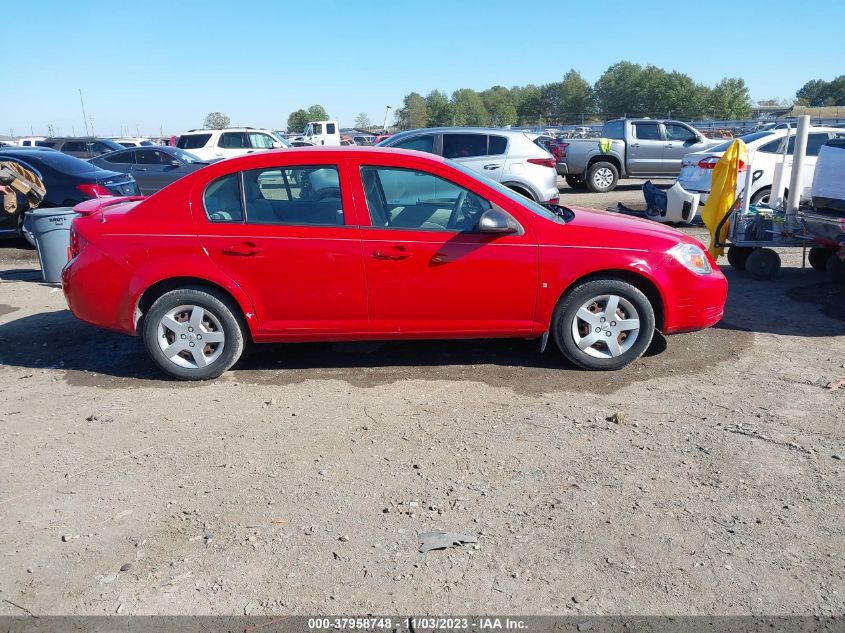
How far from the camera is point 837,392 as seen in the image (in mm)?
5020

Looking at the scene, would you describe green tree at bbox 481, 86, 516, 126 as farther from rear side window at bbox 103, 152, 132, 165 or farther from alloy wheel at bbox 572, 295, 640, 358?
alloy wheel at bbox 572, 295, 640, 358

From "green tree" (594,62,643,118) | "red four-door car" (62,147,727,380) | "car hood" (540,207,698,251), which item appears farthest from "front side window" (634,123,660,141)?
"green tree" (594,62,643,118)

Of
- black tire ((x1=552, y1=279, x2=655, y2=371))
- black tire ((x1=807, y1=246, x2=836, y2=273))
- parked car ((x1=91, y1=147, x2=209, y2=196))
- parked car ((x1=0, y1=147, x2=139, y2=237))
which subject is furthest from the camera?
parked car ((x1=91, y1=147, x2=209, y2=196))

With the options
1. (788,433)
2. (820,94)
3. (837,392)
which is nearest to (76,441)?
(788,433)

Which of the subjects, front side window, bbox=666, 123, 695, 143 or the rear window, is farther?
the rear window

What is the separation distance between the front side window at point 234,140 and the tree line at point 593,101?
46.3 m

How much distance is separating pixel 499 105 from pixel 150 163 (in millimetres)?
90878

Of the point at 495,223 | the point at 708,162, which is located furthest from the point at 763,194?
the point at 495,223

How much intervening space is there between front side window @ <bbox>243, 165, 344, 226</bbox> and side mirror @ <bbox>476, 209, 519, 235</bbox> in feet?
3.37

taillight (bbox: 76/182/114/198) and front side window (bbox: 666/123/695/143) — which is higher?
front side window (bbox: 666/123/695/143)

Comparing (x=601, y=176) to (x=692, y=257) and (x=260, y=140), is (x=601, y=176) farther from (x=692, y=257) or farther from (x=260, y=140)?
(x=692, y=257)

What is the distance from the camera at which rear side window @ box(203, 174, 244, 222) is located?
527 cm

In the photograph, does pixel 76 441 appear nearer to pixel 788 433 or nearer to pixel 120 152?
pixel 788 433

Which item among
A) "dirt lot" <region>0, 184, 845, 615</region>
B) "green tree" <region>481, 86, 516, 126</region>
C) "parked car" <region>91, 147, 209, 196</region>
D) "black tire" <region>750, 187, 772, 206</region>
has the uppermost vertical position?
"green tree" <region>481, 86, 516, 126</region>
